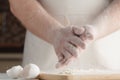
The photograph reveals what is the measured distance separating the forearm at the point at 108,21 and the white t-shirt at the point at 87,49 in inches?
4.3

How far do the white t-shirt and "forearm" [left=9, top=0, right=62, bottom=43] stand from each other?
12 centimetres

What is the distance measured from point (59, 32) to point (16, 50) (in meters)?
2.08

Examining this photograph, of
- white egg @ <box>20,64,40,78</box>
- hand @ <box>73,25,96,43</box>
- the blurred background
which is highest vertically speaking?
the blurred background

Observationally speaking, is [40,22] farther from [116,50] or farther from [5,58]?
[5,58]

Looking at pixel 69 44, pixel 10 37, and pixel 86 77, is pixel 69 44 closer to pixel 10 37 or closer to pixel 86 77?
pixel 86 77

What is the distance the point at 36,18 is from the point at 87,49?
0.78ft

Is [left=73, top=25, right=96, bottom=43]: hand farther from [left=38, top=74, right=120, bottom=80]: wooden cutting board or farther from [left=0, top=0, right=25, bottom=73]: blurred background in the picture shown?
[left=0, top=0, right=25, bottom=73]: blurred background

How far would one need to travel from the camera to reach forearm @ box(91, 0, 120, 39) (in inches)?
40.7

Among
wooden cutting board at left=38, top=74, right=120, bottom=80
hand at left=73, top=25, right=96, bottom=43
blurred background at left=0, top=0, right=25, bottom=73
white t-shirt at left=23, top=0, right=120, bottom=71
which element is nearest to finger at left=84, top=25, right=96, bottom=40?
hand at left=73, top=25, right=96, bottom=43

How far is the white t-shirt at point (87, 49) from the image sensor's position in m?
1.21

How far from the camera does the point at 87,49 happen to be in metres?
1.22

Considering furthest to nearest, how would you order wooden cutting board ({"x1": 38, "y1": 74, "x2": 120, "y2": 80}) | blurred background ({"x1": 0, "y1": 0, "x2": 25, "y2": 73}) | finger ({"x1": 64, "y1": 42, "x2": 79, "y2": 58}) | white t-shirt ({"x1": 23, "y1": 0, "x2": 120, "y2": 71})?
blurred background ({"x1": 0, "y1": 0, "x2": 25, "y2": 73}) → white t-shirt ({"x1": 23, "y1": 0, "x2": 120, "y2": 71}) → finger ({"x1": 64, "y1": 42, "x2": 79, "y2": 58}) → wooden cutting board ({"x1": 38, "y1": 74, "x2": 120, "y2": 80})

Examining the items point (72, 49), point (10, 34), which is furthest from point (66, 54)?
point (10, 34)

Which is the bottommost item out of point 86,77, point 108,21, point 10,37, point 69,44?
point 86,77
